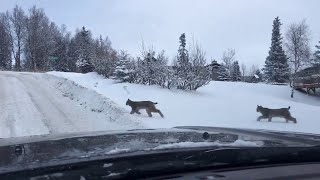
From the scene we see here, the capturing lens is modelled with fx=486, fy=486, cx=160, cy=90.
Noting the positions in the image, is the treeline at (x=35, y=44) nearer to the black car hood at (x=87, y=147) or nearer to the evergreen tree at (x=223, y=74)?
the evergreen tree at (x=223, y=74)

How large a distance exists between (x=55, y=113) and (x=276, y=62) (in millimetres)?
46733

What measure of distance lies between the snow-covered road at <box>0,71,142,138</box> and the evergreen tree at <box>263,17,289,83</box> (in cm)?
3893

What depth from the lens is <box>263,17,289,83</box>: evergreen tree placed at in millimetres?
59188

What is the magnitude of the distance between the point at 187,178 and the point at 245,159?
39 centimetres

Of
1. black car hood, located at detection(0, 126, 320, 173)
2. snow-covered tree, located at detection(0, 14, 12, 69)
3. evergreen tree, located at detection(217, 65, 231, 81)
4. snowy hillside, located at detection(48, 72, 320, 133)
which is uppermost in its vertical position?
snow-covered tree, located at detection(0, 14, 12, 69)

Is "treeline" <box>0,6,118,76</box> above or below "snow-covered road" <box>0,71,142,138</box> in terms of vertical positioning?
above

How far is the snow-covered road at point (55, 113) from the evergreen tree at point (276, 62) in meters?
38.9

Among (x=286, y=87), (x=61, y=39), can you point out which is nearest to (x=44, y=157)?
(x=286, y=87)

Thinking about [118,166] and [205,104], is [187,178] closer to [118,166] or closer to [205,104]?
[118,166]

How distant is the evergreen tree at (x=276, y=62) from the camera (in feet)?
194

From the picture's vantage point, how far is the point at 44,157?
2.09 metres

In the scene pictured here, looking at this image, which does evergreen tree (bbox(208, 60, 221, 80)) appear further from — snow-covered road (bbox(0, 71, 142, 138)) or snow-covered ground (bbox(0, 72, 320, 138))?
snow-covered road (bbox(0, 71, 142, 138))

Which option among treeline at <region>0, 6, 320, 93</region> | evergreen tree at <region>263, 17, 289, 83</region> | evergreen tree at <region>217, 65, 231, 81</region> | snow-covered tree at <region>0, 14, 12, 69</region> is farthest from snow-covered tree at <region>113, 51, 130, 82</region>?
snow-covered tree at <region>0, 14, 12, 69</region>

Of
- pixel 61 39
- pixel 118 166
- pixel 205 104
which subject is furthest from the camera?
pixel 61 39
